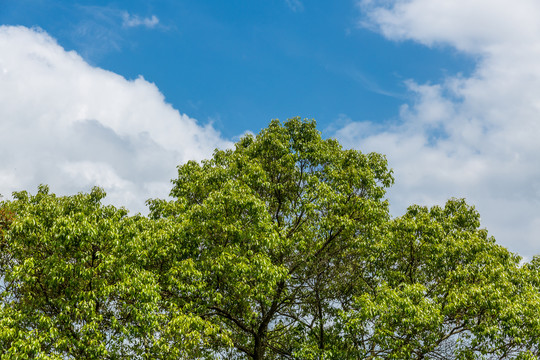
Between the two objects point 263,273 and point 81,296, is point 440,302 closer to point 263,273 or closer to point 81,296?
point 263,273

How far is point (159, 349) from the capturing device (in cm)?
1495

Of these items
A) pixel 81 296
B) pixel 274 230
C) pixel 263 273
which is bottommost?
pixel 81 296

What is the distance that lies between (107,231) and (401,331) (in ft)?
34.1

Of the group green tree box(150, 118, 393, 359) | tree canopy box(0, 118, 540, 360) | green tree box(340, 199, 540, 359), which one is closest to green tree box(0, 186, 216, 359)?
tree canopy box(0, 118, 540, 360)

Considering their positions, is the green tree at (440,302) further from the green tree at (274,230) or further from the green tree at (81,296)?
the green tree at (81,296)

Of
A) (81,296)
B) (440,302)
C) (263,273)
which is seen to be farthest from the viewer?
(440,302)

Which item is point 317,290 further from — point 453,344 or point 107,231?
point 107,231

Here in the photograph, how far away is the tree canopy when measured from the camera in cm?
1428

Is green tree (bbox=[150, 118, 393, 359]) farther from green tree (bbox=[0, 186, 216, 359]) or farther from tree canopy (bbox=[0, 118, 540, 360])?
green tree (bbox=[0, 186, 216, 359])

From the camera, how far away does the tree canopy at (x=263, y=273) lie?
14281mm

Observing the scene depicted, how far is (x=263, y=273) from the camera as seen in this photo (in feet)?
52.7

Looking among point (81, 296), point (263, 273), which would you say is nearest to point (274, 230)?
point (263, 273)

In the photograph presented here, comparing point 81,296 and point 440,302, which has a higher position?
point 440,302

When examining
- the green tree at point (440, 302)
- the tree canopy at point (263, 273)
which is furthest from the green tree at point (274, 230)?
the green tree at point (440, 302)
